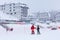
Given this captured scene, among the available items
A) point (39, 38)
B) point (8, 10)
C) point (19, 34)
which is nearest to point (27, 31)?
point (19, 34)

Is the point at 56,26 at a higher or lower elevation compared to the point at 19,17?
lower

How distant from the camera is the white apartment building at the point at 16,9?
101 inches

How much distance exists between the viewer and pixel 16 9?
256 cm

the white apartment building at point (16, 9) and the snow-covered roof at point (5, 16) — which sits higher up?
the white apartment building at point (16, 9)

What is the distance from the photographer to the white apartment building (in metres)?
2.55

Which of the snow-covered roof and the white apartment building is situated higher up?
the white apartment building

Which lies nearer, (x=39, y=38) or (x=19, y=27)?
(x=39, y=38)

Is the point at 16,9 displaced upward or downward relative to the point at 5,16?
upward

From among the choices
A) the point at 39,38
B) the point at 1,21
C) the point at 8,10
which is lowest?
the point at 39,38

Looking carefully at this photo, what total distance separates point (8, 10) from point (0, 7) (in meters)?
0.16

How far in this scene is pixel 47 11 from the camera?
8.84 ft

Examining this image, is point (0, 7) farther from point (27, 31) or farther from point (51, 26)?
point (51, 26)

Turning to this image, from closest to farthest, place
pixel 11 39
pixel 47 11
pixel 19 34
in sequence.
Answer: pixel 11 39
pixel 19 34
pixel 47 11

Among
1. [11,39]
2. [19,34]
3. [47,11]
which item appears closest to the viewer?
[11,39]
